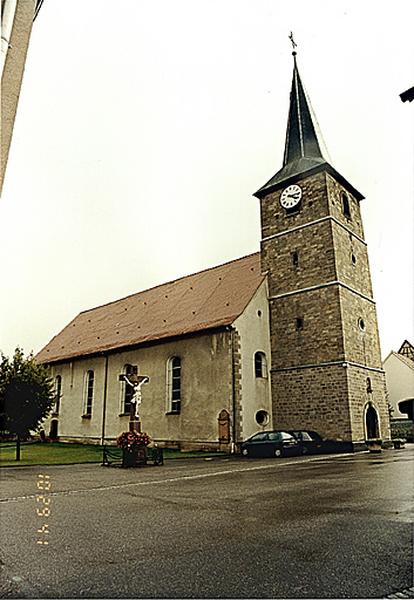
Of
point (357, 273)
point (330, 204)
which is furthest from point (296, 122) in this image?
point (357, 273)

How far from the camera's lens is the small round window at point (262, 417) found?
23094 millimetres

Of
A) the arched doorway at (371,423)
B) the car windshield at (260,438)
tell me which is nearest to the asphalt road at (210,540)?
the car windshield at (260,438)

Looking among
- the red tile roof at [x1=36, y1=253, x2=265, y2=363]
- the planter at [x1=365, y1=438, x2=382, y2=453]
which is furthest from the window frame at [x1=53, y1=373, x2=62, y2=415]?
the planter at [x1=365, y1=438, x2=382, y2=453]

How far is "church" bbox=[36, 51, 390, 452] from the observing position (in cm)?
2231

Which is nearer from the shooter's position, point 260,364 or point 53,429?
point 260,364

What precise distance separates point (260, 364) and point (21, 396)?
434 inches

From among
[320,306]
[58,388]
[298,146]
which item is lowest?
[58,388]

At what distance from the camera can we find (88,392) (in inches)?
1183

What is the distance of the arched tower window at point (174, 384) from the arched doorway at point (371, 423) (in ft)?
29.5

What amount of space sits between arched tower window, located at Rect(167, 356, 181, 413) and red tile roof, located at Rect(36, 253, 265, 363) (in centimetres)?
142

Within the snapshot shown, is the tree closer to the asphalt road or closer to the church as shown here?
the church

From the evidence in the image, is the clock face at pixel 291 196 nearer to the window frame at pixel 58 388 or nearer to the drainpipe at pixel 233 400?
the drainpipe at pixel 233 400

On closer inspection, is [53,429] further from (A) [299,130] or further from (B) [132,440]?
(A) [299,130]

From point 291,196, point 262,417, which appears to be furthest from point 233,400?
point 291,196
